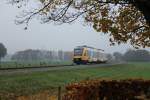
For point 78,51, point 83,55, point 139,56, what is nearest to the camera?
point 83,55

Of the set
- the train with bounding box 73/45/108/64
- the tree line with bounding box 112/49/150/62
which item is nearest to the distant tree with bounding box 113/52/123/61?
the tree line with bounding box 112/49/150/62

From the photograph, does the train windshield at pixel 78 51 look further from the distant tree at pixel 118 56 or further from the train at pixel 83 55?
the distant tree at pixel 118 56

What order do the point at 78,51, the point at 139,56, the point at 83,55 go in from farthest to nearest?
the point at 139,56, the point at 78,51, the point at 83,55

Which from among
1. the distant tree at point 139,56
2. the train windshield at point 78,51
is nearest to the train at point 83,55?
the train windshield at point 78,51

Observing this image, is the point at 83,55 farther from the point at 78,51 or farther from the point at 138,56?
the point at 138,56

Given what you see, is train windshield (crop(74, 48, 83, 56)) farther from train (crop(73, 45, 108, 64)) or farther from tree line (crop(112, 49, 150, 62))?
tree line (crop(112, 49, 150, 62))

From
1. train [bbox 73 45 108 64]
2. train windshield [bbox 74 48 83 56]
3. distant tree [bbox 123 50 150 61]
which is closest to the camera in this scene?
train [bbox 73 45 108 64]

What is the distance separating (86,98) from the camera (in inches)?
601

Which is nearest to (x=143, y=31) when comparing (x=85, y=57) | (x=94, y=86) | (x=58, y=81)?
(x=94, y=86)

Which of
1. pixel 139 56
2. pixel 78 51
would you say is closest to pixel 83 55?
pixel 78 51

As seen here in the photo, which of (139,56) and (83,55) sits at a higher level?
(139,56)

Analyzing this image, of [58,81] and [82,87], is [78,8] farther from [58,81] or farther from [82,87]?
[58,81]

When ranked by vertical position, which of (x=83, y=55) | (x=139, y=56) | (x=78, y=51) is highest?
(x=139, y=56)

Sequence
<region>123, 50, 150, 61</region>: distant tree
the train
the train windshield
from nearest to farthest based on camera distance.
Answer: the train, the train windshield, <region>123, 50, 150, 61</region>: distant tree
